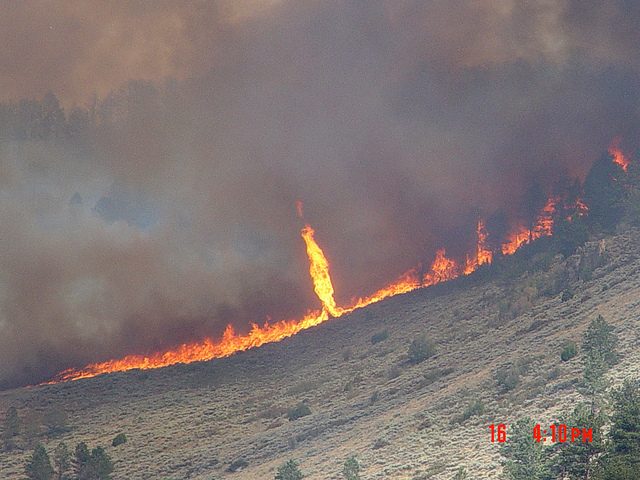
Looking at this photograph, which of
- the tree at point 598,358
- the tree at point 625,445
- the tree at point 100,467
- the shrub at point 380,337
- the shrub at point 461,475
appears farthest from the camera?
the shrub at point 380,337

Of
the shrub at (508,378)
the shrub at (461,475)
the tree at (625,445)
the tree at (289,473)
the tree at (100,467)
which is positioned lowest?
the tree at (625,445)

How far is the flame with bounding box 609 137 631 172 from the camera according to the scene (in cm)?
13500

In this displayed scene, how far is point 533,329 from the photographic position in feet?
311

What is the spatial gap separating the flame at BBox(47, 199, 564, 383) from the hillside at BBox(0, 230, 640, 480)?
16.1 ft

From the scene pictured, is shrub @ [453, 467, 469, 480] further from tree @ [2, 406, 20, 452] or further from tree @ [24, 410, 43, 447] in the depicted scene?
→ tree @ [2, 406, 20, 452]

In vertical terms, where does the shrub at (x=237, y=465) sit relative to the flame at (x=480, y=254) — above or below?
below

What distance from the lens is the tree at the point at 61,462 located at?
288ft

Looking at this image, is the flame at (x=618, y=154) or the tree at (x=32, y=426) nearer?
the tree at (x=32, y=426)

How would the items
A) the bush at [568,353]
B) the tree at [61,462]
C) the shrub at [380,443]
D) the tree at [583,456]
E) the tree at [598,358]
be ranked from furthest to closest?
1. the tree at [61,462]
2. the bush at [568,353]
3. the shrub at [380,443]
4. the tree at [598,358]
5. the tree at [583,456]

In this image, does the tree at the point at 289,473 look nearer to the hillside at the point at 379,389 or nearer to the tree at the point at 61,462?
the hillside at the point at 379,389

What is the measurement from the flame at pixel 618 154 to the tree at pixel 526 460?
90.6 metres

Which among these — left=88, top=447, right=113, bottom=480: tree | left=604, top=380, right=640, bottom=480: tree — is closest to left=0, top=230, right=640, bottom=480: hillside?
left=88, top=447, right=113, bottom=480: tree

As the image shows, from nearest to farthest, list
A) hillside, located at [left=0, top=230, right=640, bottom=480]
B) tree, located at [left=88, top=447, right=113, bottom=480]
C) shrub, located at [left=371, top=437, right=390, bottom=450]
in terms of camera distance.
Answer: hillside, located at [left=0, top=230, right=640, bottom=480], shrub, located at [left=371, top=437, right=390, bottom=450], tree, located at [left=88, top=447, right=113, bottom=480]

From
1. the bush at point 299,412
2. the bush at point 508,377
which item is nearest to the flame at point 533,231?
the bush at point 299,412
